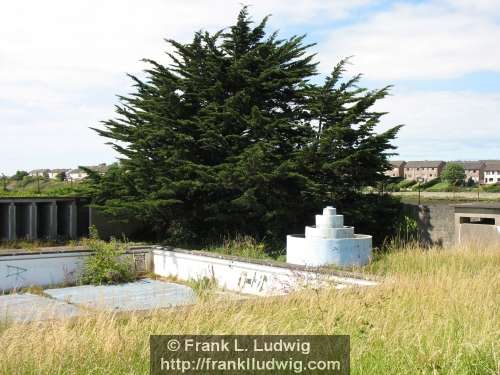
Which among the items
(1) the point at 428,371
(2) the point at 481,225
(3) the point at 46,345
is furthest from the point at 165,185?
(1) the point at 428,371

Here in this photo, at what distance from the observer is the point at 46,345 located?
478cm

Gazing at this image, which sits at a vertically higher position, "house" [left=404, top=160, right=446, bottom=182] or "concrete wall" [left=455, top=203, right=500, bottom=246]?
"house" [left=404, top=160, right=446, bottom=182]

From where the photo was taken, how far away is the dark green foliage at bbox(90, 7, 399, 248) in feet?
53.2

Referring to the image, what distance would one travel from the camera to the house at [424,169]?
116500 mm

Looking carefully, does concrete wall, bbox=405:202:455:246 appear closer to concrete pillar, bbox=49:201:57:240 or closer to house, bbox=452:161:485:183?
concrete pillar, bbox=49:201:57:240

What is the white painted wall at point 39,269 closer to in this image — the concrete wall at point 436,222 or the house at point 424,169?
the concrete wall at point 436,222

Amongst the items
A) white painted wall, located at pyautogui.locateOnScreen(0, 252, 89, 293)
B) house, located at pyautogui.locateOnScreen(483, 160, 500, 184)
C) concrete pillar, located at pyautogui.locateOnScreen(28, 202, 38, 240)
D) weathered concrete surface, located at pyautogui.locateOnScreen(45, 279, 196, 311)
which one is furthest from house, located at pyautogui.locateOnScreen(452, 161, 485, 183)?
white painted wall, located at pyautogui.locateOnScreen(0, 252, 89, 293)

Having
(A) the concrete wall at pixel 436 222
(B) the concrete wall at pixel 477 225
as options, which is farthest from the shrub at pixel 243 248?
(B) the concrete wall at pixel 477 225

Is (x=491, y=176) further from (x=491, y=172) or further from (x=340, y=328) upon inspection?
(x=340, y=328)

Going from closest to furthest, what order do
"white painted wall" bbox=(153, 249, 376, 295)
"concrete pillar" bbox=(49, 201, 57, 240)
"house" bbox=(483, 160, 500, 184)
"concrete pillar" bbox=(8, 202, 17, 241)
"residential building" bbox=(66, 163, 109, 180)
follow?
"white painted wall" bbox=(153, 249, 376, 295) < "concrete pillar" bbox=(8, 202, 17, 241) < "concrete pillar" bbox=(49, 201, 57, 240) < "residential building" bbox=(66, 163, 109, 180) < "house" bbox=(483, 160, 500, 184)

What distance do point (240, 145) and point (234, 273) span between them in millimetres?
4632

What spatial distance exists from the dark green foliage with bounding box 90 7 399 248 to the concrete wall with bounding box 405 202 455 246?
1.66 metres

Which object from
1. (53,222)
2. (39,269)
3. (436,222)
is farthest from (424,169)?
(39,269)

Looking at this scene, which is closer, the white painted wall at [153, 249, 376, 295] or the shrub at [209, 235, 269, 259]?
the white painted wall at [153, 249, 376, 295]
